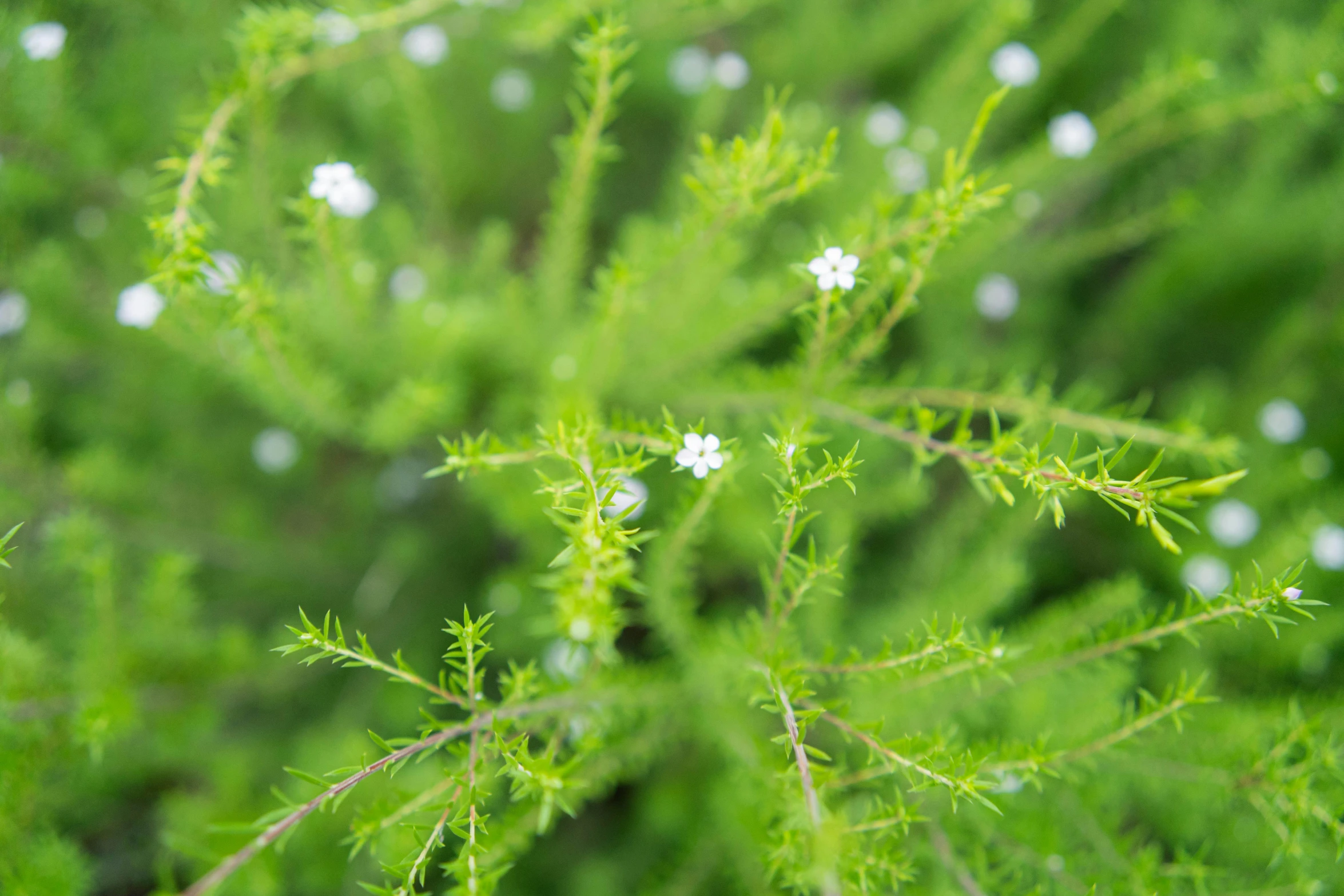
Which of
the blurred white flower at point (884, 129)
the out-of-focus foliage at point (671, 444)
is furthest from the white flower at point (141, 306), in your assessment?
the blurred white flower at point (884, 129)

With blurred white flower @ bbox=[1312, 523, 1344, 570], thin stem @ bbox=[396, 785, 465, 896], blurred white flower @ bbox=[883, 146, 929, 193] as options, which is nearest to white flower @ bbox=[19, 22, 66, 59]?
thin stem @ bbox=[396, 785, 465, 896]

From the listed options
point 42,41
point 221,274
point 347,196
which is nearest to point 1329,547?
point 347,196

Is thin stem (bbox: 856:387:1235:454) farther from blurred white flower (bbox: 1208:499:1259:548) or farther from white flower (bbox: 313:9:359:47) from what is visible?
white flower (bbox: 313:9:359:47)

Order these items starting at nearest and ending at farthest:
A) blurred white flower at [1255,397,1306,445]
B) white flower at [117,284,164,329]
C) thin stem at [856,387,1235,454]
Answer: thin stem at [856,387,1235,454] < white flower at [117,284,164,329] < blurred white flower at [1255,397,1306,445]

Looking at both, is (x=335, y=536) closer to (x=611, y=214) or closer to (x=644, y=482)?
(x=644, y=482)

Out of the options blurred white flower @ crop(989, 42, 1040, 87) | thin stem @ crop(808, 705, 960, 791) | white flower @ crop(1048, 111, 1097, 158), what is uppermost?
blurred white flower @ crop(989, 42, 1040, 87)

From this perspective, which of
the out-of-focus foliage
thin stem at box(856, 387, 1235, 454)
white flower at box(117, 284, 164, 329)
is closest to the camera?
the out-of-focus foliage
